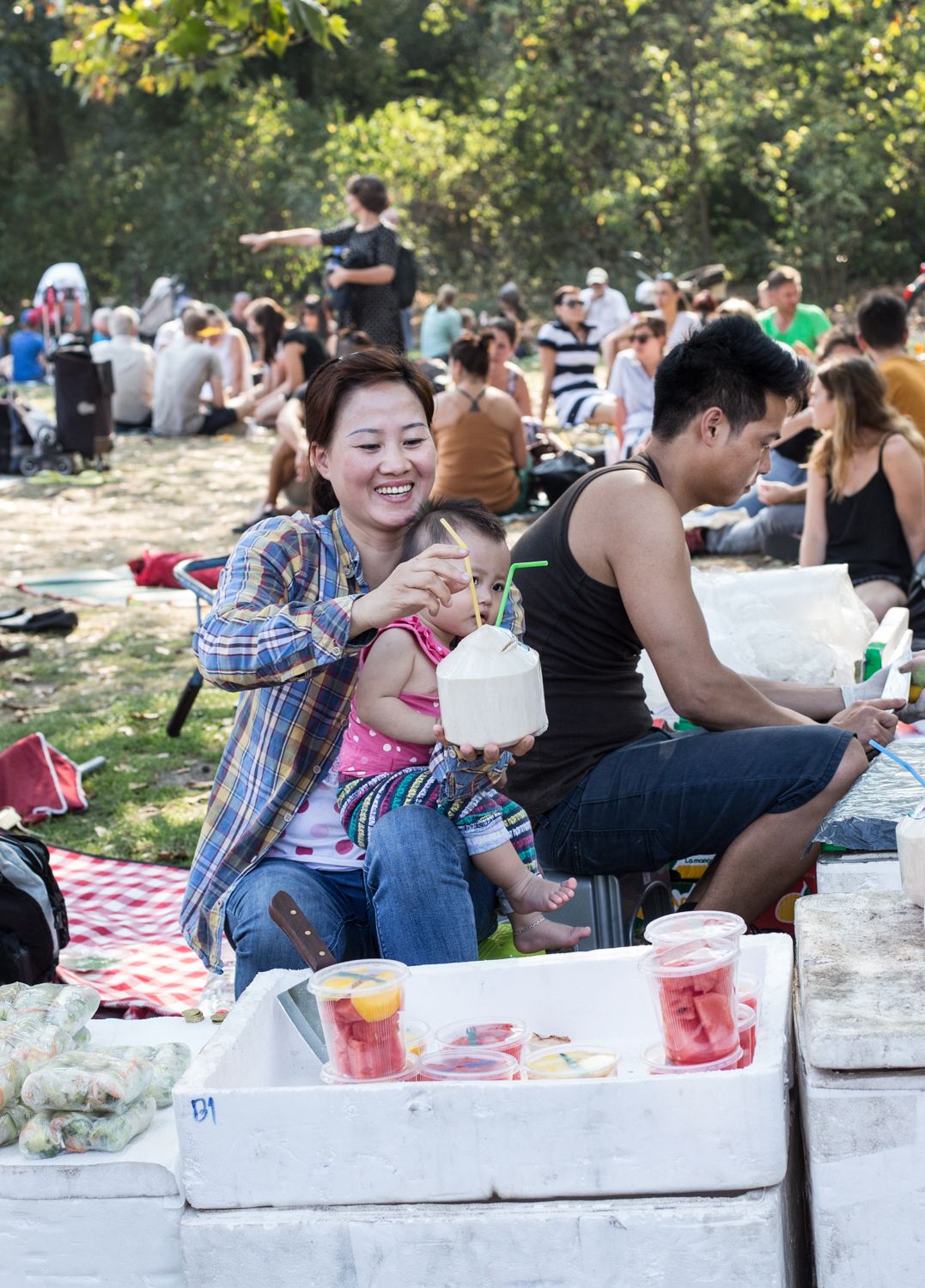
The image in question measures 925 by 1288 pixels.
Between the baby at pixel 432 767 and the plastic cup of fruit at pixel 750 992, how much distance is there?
1.97ft

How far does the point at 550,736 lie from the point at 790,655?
1106mm

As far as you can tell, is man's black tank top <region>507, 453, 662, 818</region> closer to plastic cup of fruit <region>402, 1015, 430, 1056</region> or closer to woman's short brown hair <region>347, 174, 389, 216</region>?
plastic cup of fruit <region>402, 1015, 430, 1056</region>

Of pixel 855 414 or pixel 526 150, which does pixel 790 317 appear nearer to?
pixel 855 414

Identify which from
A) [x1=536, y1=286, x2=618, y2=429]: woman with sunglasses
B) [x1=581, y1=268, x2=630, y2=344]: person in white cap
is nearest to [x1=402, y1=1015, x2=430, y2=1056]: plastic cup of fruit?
[x1=536, y1=286, x2=618, y2=429]: woman with sunglasses

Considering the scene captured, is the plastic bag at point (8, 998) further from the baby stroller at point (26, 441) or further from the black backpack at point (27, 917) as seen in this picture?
the baby stroller at point (26, 441)

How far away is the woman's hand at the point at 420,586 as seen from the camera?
7.99 ft

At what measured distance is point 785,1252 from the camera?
182 cm

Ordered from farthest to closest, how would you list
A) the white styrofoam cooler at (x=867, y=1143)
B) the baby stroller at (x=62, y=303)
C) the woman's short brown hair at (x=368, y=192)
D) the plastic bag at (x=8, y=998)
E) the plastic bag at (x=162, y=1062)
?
1. the baby stroller at (x=62, y=303)
2. the woman's short brown hair at (x=368, y=192)
3. the plastic bag at (x=8, y=998)
4. the plastic bag at (x=162, y=1062)
5. the white styrofoam cooler at (x=867, y=1143)

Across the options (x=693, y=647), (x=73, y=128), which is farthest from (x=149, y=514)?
(x=73, y=128)

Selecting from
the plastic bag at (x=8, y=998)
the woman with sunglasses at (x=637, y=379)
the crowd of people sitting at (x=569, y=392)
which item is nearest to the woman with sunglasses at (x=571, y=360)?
the crowd of people sitting at (x=569, y=392)

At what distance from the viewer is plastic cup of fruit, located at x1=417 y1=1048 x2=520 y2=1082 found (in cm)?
197

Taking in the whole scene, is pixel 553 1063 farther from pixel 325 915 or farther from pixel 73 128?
pixel 73 128

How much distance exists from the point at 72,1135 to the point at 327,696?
1.00m

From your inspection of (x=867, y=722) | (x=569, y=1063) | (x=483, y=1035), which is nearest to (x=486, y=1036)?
(x=483, y=1035)
